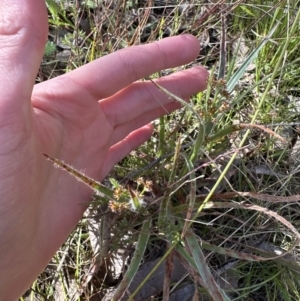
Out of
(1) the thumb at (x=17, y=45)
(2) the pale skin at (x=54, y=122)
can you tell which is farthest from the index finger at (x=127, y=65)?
(1) the thumb at (x=17, y=45)

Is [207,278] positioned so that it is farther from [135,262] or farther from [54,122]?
[54,122]

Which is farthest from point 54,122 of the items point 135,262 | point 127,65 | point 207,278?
point 207,278

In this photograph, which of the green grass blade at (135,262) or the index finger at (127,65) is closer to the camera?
the green grass blade at (135,262)

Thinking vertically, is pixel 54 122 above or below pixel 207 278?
above

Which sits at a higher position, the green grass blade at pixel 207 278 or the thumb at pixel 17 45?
the thumb at pixel 17 45

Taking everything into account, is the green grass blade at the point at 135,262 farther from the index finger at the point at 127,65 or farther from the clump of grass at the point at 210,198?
the index finger at the point at 127,65

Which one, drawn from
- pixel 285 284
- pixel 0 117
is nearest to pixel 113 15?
pixel 0 117

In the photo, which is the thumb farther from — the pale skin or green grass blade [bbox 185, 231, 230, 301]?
green grass blade [bbox 185, 231, 230, 301]

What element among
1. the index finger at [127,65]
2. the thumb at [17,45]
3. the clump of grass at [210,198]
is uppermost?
the thumb at [17,45]
